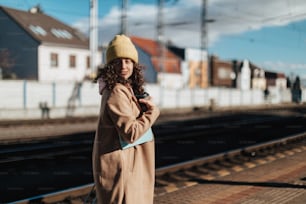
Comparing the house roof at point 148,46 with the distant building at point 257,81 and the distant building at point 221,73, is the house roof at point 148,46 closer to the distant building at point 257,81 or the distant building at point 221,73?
the distant building at point 221,73

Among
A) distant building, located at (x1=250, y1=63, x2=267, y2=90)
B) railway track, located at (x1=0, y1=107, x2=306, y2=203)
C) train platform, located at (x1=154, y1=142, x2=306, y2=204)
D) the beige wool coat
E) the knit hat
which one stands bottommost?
railway track, located at (x1=0, y1=107, x2=306, y2=203)

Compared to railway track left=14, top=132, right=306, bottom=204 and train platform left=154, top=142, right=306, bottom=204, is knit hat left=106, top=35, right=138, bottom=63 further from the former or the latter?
train platform left=154, top=142, right=306, bottom=204

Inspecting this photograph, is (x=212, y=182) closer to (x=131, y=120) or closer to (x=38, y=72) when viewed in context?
(x=131, y=120)

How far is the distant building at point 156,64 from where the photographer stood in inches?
2161

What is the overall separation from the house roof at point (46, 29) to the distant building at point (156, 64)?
11.0m

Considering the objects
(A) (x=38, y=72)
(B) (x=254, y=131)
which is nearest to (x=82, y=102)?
(A) (x=38, y=72)

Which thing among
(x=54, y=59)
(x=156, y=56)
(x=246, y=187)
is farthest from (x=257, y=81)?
(x=246, y=187)

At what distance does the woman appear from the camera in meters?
2.33

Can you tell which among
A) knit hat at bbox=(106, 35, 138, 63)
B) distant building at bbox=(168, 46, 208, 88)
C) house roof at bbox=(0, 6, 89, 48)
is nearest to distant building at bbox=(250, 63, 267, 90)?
distant building at bbox=(168, 46, 208, 88)

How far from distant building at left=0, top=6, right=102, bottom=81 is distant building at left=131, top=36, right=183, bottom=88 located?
38.3ft

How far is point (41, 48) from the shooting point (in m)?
40.2

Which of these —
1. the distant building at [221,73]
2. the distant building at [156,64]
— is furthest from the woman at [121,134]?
the distant building at [221,73]

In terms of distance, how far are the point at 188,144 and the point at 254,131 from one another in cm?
511

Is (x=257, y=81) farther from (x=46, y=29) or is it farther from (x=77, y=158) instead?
(x=77, y=158)
